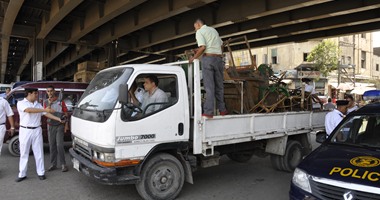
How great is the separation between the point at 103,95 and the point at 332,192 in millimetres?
3388

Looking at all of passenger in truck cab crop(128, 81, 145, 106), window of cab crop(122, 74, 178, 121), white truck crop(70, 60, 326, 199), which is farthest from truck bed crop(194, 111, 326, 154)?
passenger in truck cab crop(128, 81, 145, 106)

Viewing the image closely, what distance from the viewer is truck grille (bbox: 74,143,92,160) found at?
185 inches

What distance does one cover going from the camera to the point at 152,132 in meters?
4.58

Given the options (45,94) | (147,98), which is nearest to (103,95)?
(147,98)

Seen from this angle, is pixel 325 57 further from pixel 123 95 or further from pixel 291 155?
pixel 123 95

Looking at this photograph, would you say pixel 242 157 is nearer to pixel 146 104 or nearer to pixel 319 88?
pixel 146 104

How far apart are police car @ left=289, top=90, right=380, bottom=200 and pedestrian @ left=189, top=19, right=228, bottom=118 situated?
1.71m

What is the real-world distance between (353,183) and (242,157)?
167 inches

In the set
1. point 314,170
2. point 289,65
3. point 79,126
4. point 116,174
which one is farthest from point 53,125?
point 289,65

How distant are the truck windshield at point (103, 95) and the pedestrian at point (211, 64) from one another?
1.18 m

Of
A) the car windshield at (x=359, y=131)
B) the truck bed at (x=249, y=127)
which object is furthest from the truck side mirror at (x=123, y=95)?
the car windshield at (x=359, y=131)

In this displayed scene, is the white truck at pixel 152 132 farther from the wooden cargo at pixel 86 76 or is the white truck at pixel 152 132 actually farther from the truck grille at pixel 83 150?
the wooden cargo at pixel 86 76

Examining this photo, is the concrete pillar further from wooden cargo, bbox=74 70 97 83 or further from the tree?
the tree

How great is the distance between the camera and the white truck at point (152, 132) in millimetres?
4340
